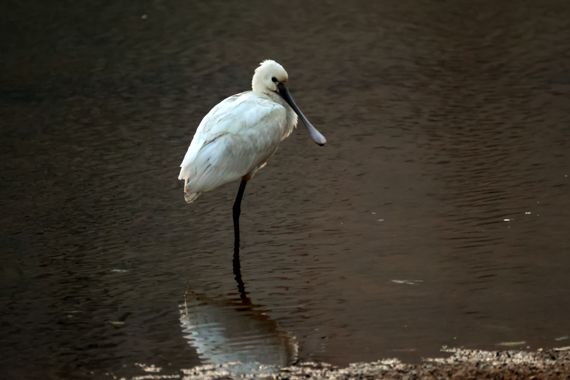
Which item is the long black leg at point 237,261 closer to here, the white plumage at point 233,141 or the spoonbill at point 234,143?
the spoonbill at point 234,143

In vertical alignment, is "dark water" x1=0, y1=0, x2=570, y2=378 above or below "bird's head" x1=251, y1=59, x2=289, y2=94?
below

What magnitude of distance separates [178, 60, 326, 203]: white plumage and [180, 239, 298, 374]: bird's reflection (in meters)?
1.00

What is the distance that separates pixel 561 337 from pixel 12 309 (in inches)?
128

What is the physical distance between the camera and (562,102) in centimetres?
1255

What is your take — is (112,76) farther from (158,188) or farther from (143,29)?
(158,188)

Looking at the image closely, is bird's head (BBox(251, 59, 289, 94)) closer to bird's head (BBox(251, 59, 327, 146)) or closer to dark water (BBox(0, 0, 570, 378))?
bird's head (BBox(251, 59, 327, 146))

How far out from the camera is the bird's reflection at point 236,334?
22.3 feet

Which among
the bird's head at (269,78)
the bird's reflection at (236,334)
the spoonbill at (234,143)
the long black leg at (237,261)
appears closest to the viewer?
the bird's reflection at (236,334)

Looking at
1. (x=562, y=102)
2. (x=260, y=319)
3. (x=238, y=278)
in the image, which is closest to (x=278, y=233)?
(x=238, y=278)

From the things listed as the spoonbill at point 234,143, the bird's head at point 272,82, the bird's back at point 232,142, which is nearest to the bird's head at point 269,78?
the bird's head at point 272,82

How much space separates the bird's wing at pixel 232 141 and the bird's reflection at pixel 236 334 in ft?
3.34

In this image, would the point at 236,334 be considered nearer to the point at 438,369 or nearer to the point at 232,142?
the point at 438,369

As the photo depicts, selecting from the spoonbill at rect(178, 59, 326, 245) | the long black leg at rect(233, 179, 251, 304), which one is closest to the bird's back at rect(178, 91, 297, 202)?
the spoonbill at rect(178, 59, 326, 245)

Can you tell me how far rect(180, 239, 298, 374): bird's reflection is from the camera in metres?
6.80
